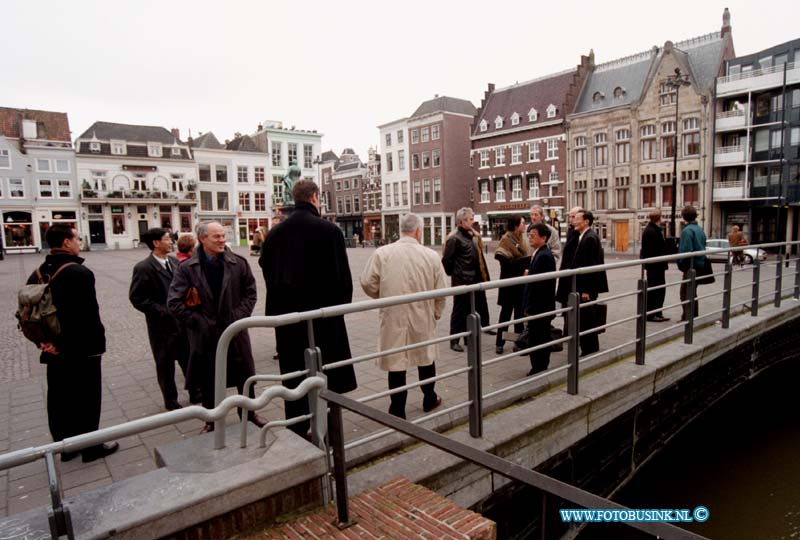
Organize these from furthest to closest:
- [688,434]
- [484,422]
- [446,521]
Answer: [688,434] < [484,422] < [446,521]

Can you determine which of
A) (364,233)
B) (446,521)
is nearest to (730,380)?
(446,521)

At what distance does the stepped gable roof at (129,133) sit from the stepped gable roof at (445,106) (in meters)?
27.5

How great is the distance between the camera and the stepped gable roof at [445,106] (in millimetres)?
53531

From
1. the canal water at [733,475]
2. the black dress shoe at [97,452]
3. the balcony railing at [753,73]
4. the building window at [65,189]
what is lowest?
the canal water at [733,475]

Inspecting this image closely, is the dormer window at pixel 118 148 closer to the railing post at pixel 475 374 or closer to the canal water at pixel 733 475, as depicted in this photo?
the canal water at pixel 733 475

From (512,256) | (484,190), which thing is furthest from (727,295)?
(484,190)

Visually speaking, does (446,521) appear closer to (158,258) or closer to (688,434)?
(158,258)

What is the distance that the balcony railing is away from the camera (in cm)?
3370

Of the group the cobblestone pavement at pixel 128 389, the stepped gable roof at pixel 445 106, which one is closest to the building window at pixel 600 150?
the stepped gable roof at pixel 445 106

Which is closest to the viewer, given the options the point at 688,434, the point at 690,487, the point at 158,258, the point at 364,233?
the point at 158,258

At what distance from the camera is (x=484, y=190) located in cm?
5044

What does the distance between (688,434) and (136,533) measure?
298 inches

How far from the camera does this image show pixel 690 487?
6.23m

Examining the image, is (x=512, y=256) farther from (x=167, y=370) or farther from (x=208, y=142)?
(x=208, y=142)
